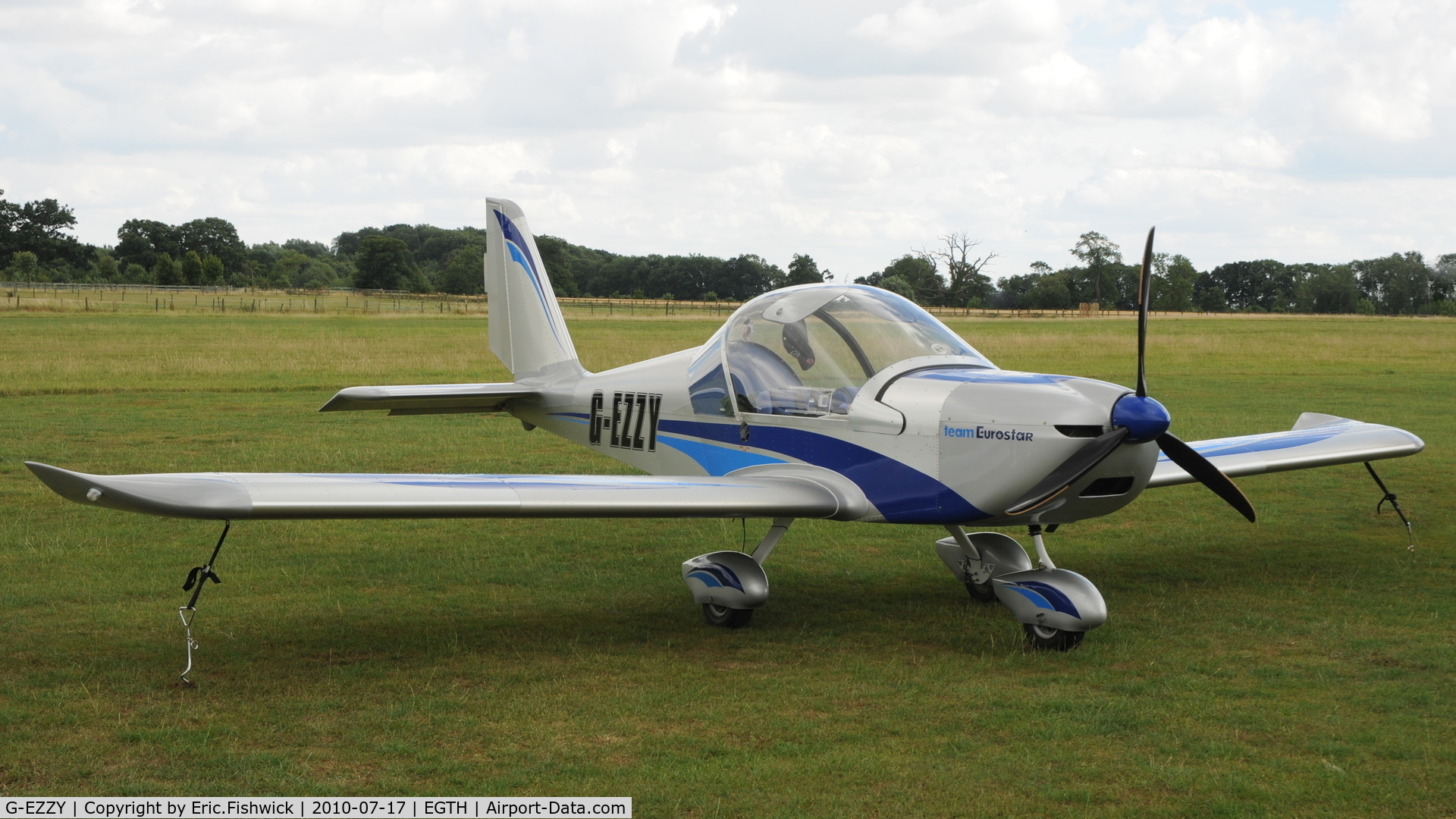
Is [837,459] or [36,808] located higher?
[837,459]

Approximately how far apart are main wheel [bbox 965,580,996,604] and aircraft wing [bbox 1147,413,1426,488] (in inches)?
56.6

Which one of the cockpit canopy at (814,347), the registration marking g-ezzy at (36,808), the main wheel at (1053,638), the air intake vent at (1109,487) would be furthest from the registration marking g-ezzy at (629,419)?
the registration marking g-ezzy at (36,808)

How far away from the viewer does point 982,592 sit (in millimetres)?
8055

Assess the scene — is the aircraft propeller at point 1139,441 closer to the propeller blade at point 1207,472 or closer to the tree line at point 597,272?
the propeller blade at point 1207,472

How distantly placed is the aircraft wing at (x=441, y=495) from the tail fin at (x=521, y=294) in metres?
3.42

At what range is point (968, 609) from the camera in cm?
785

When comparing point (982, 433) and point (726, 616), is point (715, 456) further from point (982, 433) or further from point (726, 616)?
point (982, 433)

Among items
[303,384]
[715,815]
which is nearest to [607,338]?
[303,384]

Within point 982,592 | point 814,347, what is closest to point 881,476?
point 814,347

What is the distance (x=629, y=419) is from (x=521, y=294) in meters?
2.45

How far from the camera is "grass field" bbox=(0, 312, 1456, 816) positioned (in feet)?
15.8

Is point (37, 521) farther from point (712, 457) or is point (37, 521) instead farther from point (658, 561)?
point (712, 457)

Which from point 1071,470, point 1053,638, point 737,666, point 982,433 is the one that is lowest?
point 737,666

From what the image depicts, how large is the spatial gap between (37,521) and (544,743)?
731cm
